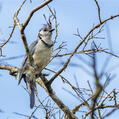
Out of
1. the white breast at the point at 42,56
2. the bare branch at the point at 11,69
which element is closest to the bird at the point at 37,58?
the white breast at the point at 42,56

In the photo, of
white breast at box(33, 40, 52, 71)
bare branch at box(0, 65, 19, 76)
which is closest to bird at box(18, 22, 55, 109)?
white breast at box(33, 40, 52, 71)

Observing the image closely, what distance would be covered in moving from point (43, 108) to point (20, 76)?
1157 mm

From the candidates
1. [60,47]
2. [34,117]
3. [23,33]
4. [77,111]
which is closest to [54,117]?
[34,117]

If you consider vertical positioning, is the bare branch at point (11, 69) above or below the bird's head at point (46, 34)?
below

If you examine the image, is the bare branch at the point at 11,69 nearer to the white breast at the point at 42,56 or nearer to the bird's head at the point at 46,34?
the white breast at the point at 42,56

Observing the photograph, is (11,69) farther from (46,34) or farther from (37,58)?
(46,34)

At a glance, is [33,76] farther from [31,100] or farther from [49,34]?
[49,34]

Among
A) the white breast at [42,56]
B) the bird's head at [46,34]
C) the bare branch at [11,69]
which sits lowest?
the bare branch at [11,69]

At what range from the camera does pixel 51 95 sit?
3.49 meters

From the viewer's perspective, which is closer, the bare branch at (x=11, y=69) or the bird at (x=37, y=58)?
the bird at (x=37, y=58)

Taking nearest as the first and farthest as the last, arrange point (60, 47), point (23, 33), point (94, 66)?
point (94, 66), point (23, 33), point (60, 47)

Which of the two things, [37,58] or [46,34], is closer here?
[37,58]

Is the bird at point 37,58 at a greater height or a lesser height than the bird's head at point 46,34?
lesser

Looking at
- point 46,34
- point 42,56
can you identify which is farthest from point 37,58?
point 46,34
